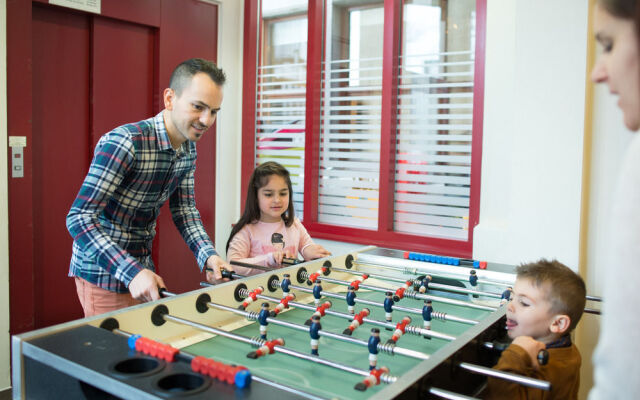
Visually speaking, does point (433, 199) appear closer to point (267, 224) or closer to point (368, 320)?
point (267, 224)

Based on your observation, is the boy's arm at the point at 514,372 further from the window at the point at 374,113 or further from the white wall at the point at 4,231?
the white wall at the point at 4,231

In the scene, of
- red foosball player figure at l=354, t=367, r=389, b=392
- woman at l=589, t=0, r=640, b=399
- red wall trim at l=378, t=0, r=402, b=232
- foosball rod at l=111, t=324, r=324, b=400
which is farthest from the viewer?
red wall trim at l=378, t=0, r=402, b=232

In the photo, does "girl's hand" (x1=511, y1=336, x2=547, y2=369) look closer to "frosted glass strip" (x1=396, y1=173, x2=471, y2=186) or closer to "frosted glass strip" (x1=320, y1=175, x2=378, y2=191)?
"frosted glass strip" (x1=396, y1=173, x2=471, y2=186)

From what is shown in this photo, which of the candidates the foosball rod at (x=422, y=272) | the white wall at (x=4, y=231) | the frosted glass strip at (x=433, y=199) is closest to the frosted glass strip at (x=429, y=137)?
the frosted glass strip at (x=433, y=199)

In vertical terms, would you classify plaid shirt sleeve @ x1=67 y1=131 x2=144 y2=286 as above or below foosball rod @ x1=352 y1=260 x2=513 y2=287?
above

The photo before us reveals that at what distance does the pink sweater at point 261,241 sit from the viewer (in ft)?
9.27

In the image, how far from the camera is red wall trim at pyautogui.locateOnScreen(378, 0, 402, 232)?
3879 mm

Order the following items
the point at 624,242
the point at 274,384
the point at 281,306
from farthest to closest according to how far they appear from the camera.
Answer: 1. the point at 281,306
2. the point at 274,384
3. the point at 624,242

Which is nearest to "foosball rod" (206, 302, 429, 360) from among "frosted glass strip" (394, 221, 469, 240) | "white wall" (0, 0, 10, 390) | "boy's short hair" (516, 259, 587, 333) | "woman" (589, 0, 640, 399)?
"boy's short hair" (516, 259, 587, 333)

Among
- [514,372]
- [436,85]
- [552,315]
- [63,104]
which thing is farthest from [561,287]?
[63,104]

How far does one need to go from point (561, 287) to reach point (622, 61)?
1.04 metres

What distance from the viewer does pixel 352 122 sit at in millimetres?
4227

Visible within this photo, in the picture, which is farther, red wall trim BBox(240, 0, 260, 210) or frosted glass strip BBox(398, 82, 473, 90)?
red wall trim BBox(240, 0, 260, 210)

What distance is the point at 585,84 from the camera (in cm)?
245
